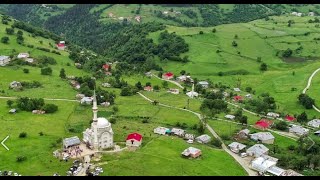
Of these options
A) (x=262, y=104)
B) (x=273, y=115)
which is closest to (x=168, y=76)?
(x=262, y=104)

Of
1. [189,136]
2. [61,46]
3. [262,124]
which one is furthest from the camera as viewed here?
[61,46]

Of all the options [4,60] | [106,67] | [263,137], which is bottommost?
[106,67]

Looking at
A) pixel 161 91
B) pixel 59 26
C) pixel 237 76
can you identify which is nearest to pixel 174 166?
pixel 161 91

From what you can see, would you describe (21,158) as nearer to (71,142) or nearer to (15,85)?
(71,142)

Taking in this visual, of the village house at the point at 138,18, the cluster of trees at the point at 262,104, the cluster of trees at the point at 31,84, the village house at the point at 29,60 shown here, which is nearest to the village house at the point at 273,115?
the cluster of trees at the point at 262,104

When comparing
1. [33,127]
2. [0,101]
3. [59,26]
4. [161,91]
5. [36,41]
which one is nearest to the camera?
[33,127]

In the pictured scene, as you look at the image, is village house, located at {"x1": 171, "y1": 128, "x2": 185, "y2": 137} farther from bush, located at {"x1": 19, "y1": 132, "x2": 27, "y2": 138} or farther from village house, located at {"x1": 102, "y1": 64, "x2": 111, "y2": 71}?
village house, located at {"x1": 102, "y1": 64, "x2": 111, "y2": 71}

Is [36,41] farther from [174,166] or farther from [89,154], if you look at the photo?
[174,166]
